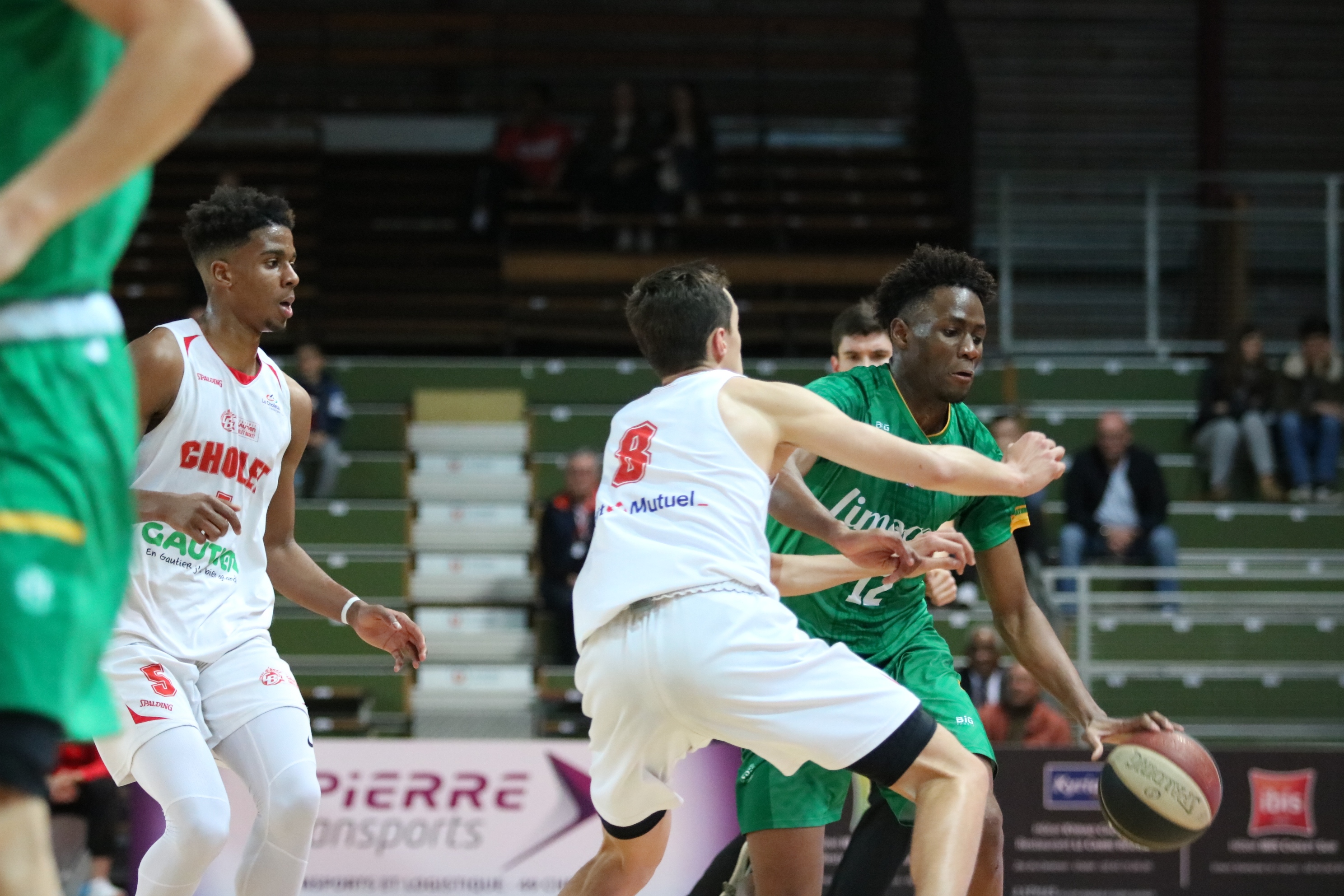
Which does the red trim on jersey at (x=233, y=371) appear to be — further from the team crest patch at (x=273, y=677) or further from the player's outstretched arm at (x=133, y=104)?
the player's outstretched arm at (x=133, y=104)

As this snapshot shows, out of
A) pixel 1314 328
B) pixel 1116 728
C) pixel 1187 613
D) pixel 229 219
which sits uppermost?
pixel 1314 328

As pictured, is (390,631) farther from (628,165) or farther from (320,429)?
(628,165)

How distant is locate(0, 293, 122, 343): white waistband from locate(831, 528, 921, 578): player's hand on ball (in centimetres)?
196

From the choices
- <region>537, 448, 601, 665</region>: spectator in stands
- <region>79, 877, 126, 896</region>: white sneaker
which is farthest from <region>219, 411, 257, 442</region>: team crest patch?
<region>537, 448, 601, 665</region>: spectator in stands

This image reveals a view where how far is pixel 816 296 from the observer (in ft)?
45.2

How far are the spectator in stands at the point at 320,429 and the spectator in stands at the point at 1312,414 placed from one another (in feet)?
22.5

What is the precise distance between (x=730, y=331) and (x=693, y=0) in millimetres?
12893

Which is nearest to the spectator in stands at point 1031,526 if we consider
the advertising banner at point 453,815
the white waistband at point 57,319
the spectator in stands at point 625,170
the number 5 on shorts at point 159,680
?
the advertising banner at point 453,815

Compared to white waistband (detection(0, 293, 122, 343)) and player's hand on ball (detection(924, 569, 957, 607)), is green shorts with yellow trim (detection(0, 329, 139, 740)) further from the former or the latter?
player's hand on ball (detection(924, 569, 957, 607))

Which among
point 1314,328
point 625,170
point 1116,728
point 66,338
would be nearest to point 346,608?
point 1116,728

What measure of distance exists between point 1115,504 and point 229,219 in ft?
24.8

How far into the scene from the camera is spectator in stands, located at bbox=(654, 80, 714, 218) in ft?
43.9

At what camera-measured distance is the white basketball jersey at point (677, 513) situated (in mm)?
3291

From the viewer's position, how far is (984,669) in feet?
28.7
